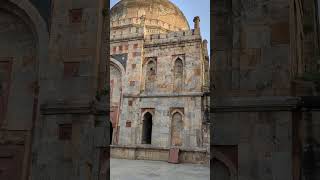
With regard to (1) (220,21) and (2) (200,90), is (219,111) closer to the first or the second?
(1) (220,21)

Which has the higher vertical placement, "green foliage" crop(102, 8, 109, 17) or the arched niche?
the arched niche

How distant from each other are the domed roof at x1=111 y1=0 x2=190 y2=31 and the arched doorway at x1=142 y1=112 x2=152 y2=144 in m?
8.91

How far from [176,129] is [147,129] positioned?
8.54 ft

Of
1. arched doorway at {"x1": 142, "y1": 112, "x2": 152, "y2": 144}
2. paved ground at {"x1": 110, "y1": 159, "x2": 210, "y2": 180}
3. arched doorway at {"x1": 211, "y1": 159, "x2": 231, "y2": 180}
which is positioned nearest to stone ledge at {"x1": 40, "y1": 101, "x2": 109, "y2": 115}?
arched doorway at {"x1": 211, "y1": 159, "x2": 231, "y2": 180}

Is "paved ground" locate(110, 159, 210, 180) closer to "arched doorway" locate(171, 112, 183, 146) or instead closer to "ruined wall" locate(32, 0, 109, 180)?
"arched doorway" locate(171, 112, 183, 146)

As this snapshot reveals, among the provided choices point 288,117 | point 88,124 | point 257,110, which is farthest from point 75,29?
point 288,117

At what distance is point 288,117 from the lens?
14.0 ft

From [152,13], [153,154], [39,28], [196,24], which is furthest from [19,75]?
[152,13]

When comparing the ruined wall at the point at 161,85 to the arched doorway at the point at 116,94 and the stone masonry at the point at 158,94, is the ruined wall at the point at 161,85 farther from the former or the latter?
the arched doorway at the point at 116,94

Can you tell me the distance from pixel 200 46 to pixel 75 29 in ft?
61.1

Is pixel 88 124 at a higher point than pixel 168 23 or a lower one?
lower

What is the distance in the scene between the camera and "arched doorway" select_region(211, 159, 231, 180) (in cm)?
452

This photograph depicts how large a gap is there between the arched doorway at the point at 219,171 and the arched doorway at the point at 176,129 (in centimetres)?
1749

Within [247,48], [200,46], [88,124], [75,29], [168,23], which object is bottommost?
[88,124]
